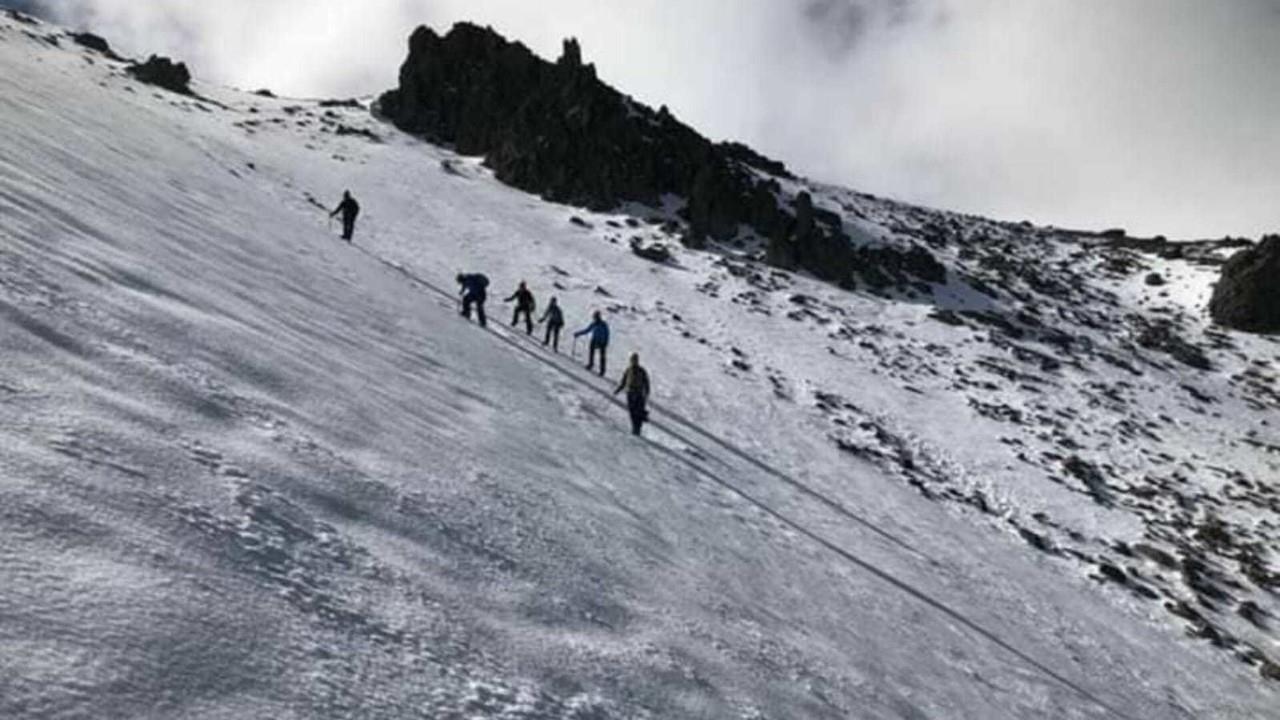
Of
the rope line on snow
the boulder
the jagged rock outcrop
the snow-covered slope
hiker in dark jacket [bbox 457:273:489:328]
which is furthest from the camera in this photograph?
the jagged rock outcrop

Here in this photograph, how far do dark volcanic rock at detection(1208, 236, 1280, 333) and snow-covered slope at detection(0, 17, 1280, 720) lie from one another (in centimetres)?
2797

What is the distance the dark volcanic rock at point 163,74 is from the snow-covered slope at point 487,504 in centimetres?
2651

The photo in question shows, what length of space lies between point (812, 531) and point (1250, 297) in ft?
198

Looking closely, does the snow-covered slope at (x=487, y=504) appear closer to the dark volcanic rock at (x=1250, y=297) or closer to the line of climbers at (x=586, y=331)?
the line of climbers at (x=586, y=331)

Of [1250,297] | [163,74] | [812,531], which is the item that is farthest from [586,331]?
[1250,297]

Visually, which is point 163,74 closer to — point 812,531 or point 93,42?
point 93,42

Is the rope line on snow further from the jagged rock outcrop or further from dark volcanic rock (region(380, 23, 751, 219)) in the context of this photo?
dark volcanic rock (region(380, 23, 751, 219))

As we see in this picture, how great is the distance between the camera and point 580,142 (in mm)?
62875

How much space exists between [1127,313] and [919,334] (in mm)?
24781

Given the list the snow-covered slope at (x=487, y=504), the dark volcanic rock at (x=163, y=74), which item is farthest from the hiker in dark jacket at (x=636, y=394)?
the dark volcanic rock at (x=163, y=74)

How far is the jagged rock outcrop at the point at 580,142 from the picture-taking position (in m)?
58.0

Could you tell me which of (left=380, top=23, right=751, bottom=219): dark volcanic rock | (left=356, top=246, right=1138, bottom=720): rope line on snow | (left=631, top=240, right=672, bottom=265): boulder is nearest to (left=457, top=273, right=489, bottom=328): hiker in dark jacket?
(left=356, top=246, right=1138, bottom=720): rope line on snow

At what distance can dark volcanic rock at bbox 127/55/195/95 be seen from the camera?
60.8m

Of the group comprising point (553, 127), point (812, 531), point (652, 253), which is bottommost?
point (812, 531)
